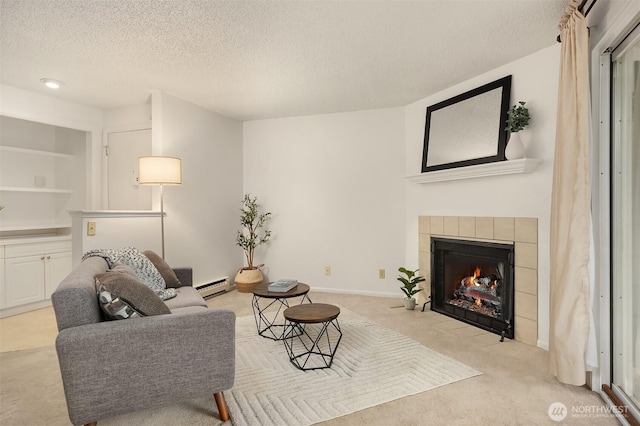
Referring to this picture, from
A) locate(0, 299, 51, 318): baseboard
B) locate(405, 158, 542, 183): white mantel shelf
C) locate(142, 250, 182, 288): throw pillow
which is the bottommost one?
locate(0, 299, 51, 318): baseboard

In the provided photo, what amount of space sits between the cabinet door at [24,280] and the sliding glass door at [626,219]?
17.5 feet

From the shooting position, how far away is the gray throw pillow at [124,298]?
5.61 feet

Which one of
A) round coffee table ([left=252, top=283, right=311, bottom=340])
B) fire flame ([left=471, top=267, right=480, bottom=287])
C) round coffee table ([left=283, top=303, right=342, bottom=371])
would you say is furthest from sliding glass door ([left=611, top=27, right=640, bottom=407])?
round coffee table ([left=252, top=283, right=311, bottom=340])

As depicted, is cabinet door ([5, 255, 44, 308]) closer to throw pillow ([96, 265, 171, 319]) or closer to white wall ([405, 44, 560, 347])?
throw pillow ([96, 265, 171, 319])

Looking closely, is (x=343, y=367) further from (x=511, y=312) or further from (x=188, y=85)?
(x=188, y=85)

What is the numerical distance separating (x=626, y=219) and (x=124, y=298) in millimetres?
2722

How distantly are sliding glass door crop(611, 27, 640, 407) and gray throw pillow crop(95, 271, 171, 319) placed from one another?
252 centimetres

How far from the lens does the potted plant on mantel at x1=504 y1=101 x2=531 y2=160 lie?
2902mm

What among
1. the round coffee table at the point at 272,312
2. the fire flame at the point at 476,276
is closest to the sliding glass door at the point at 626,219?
the fire flame at the point at 476,276

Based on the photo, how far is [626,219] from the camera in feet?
6.56

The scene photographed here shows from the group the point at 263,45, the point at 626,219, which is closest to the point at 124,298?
the point at 263,45

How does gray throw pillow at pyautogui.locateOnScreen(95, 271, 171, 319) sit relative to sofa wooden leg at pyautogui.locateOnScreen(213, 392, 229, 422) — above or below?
above

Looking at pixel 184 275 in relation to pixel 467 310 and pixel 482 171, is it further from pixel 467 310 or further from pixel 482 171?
pixel 482 171

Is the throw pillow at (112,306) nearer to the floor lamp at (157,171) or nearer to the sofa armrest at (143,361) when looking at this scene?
the sofa armrest at (143,361)
